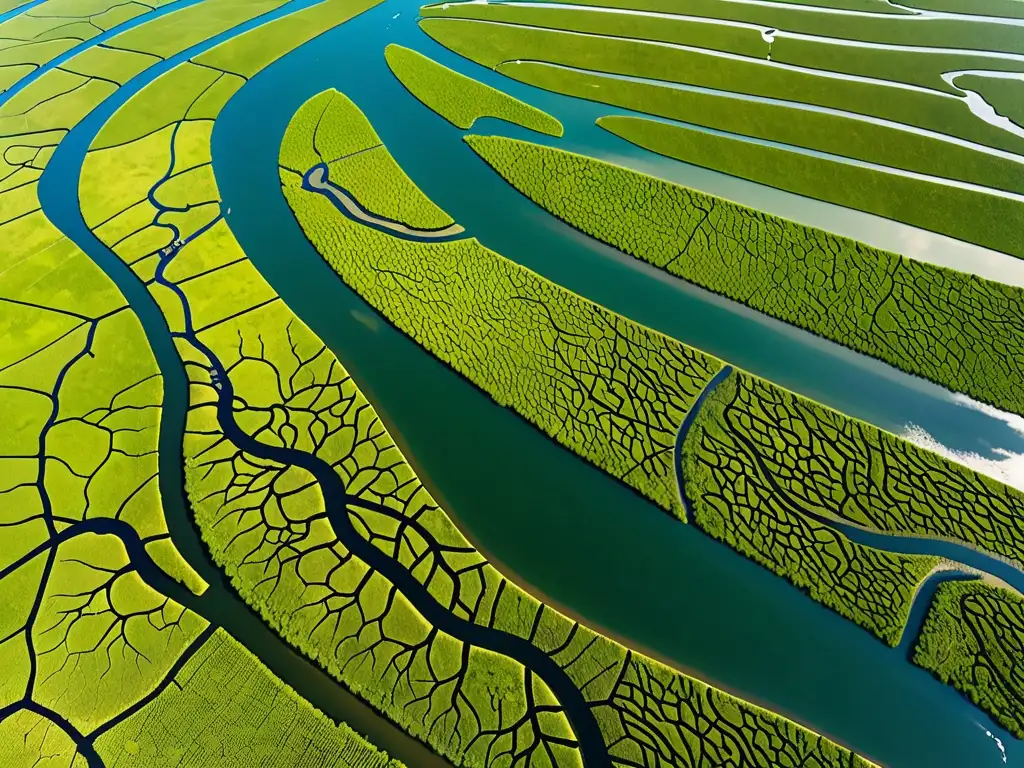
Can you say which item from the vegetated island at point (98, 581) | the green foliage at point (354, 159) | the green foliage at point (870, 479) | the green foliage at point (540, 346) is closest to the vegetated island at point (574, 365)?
the green foliage at point (540, 346)

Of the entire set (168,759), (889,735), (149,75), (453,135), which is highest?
(149,75)

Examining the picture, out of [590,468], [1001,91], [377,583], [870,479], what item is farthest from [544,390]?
[1001,91]

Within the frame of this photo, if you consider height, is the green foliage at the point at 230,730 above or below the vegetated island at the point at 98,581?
below

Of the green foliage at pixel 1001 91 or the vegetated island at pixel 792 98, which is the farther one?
the green foliage at pixel 1001 91

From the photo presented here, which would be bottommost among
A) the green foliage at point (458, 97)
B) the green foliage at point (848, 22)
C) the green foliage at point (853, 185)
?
the green foliage at point (853, 185)

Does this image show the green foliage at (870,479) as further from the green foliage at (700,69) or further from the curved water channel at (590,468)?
the green foliage at (700,69)

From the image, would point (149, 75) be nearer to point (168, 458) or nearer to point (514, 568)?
point (168, 458)

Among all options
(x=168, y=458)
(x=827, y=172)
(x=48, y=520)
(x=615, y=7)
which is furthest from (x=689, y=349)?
(x=615, y=7)
